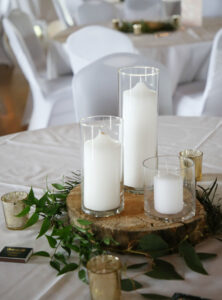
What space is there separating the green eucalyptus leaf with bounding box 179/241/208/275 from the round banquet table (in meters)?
0.02

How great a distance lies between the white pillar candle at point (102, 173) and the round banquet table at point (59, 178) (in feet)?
0.36

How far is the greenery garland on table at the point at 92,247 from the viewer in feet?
2.47

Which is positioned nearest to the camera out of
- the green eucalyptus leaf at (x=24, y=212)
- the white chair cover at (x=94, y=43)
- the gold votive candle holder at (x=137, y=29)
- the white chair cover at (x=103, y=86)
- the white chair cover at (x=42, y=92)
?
the green eucalyptus leaf at (x=24, y=212)

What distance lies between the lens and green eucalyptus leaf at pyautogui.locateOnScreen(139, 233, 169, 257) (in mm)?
780

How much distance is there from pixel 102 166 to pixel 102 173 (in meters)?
0.01

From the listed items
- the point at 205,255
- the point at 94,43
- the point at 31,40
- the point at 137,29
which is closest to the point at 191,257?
the point at 205,255

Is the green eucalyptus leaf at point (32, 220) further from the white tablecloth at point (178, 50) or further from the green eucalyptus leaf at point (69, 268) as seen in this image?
the white tablecloth at point (178, 50)

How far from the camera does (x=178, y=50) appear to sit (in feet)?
9.34

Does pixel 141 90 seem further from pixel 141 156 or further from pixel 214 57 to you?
pixel 214 57

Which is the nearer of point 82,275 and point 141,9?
point 82,275

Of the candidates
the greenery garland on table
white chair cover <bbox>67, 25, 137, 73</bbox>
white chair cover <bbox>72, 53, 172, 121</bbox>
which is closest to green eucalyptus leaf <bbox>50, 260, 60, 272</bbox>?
the greenery garland on table

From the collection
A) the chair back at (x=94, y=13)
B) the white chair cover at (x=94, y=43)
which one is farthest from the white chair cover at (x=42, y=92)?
the chair back at (x=94, y=13)

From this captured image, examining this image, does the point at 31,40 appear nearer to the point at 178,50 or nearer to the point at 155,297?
the point at 178,50

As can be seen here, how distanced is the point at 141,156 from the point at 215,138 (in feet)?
1.78
